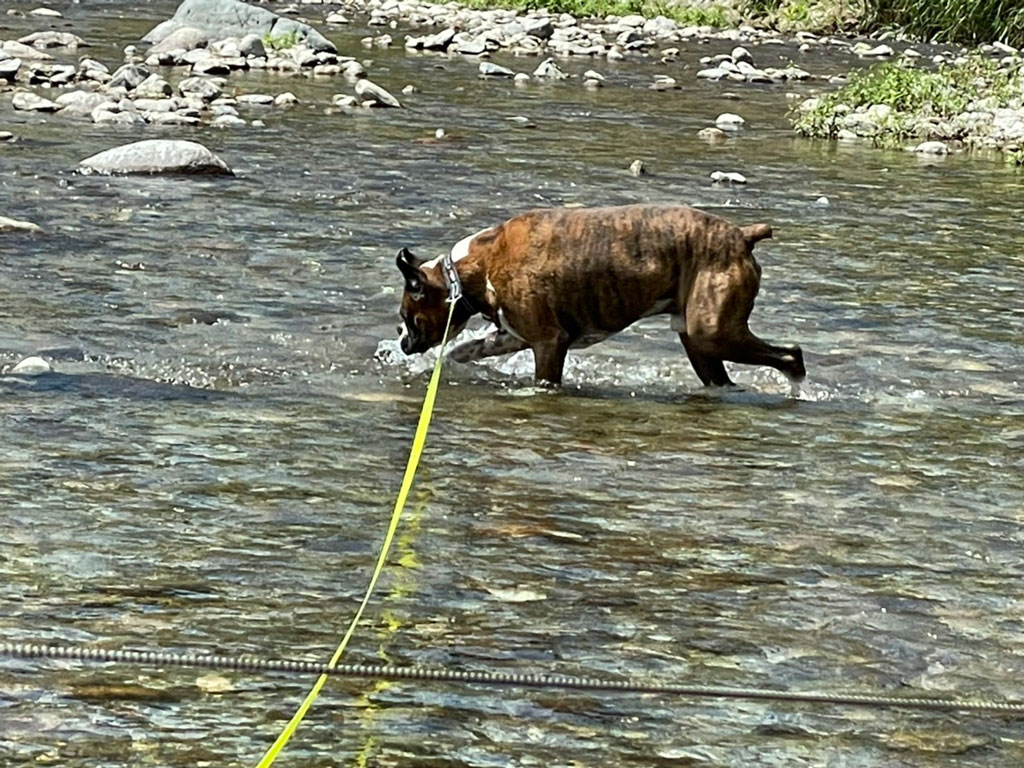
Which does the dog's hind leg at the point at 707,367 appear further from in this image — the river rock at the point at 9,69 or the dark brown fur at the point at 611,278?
the river rock at the point at 9,69

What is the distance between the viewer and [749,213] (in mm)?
13648

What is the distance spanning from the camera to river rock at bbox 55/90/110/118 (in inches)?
674

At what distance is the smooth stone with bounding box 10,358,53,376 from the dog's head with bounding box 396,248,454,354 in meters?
1.57

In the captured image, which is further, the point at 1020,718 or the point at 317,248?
the point at 317,248

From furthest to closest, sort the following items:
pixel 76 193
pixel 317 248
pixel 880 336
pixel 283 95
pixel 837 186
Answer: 1. pixel 283 95
2. pixel 837 186
3. pixel 76 193
4. pixel 317 248
5. pixel 880 336

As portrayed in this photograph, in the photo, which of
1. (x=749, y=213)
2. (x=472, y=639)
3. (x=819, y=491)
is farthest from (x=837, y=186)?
(x=472, y=639)

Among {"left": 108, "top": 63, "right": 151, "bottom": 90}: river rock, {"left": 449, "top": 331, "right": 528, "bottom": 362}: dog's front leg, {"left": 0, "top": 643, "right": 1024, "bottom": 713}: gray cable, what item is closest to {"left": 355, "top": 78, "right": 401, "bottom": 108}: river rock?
{"left": 108, "top": 63, "right": 151, "bottom": 90}: river rock

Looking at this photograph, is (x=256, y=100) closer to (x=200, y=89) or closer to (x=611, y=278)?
(x=200, y=89)

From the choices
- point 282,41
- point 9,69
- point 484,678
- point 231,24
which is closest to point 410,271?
point 484,678

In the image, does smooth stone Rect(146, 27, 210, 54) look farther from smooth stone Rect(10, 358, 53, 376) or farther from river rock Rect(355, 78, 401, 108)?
smooth stone Rect(10, 358, 53, 376)

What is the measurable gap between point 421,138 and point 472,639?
38.5 feet

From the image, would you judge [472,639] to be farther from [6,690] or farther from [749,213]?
[749,213]

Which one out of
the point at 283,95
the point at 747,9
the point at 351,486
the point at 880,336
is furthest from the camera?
the point at 747,9

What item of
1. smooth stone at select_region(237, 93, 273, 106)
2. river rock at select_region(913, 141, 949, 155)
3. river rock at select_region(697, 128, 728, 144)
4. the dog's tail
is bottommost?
smooth stone at select_region(237, 93, 273, 106)
